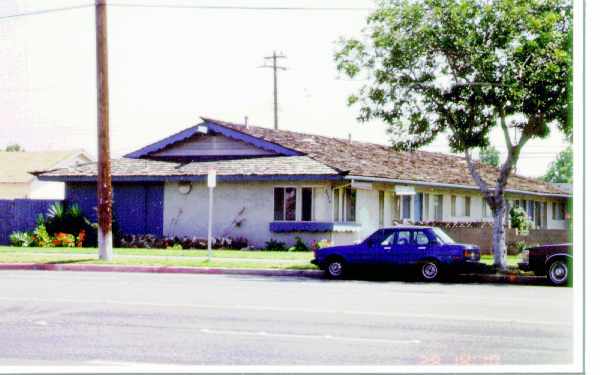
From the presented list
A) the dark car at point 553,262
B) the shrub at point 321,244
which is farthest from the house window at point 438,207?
the dark car at point 553,262

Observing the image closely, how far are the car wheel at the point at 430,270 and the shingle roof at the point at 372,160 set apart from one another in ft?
31.5

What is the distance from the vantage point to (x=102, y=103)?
24.8 meters

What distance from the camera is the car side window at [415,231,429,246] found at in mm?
21328

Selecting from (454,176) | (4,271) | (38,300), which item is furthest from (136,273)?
(454,176)

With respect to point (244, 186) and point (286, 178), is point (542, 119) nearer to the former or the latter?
point (286, 178)

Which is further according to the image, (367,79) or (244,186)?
(244,186)

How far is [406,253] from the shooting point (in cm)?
2142

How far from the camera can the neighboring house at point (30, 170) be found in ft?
187

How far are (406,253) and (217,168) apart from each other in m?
13.5

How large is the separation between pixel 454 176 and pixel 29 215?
1866 cm

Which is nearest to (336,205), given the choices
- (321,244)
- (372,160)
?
(321,244)

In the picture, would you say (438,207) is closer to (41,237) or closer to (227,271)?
(41,237)

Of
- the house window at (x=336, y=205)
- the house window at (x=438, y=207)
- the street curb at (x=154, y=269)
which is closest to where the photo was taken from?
the street curb at (x=154, y=269)

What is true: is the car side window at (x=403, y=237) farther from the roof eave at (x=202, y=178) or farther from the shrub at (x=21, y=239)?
Answer: the shrub at (x=21, y=239)
